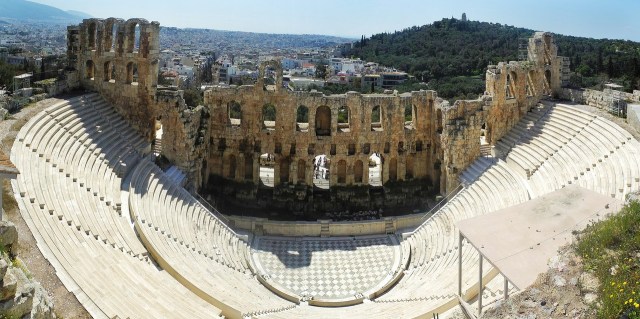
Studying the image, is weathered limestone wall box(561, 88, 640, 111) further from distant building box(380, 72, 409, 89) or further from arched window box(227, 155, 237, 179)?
distant building box(380, 72, 409, 89)

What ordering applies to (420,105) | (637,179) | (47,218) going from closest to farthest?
(47,218) < (637,179) < (420,105)

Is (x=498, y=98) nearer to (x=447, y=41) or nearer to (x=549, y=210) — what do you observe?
(x=549, y=210)

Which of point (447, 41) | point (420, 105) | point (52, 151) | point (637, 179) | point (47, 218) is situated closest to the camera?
point (47, 218)

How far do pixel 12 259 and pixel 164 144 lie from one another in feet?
62.1

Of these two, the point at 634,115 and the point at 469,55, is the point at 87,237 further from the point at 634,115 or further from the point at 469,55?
the point at 469,55

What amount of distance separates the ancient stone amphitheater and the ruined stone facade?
152 mm

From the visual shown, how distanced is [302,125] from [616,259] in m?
24.0

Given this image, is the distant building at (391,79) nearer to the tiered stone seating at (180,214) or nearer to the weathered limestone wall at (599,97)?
the weathered limestone wall at (599,97)

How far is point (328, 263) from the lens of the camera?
26.1 m

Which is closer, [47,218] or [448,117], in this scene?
[47,218]

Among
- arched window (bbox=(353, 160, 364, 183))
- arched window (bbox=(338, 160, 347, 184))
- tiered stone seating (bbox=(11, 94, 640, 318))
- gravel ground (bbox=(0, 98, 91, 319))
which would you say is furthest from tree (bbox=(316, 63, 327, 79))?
gravel ground (bbox=(0, 98, 91, 319))

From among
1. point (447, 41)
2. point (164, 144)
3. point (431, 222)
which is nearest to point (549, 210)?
point (431, 222)

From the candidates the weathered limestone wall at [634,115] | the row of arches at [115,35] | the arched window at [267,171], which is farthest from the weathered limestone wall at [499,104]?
the row of arches at [115,35]

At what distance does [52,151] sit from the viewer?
22453mm
